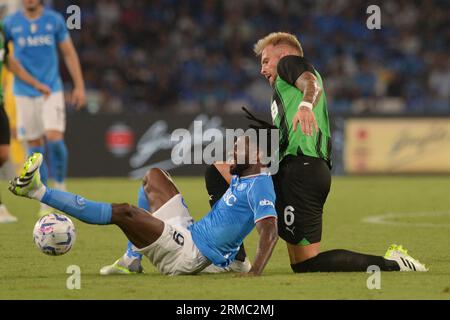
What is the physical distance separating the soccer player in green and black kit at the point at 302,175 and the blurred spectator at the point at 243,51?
12.3 meters

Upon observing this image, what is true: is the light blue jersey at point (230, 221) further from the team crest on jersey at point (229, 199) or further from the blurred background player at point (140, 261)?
the blurred background player at point (140, 261)

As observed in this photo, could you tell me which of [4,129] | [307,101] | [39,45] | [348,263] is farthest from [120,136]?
→ [307,101]

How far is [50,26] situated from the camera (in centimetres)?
1195

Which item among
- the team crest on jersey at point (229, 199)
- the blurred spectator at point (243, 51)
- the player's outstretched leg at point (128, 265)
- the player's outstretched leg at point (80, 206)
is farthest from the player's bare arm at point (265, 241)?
the blurred spectator at point (243, 51)

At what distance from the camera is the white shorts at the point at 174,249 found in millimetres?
6828

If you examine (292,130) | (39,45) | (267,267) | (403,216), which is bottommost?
(267,267)

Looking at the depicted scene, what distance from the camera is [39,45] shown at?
12062mm

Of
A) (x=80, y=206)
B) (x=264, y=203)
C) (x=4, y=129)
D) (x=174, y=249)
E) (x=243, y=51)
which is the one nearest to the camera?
(x=80, y=206)

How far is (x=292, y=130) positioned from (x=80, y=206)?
1625 millimetres

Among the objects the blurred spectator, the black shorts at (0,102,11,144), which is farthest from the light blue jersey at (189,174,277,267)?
the blurred spectator

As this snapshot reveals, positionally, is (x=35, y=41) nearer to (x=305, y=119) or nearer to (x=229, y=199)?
(x=229, y=199)
